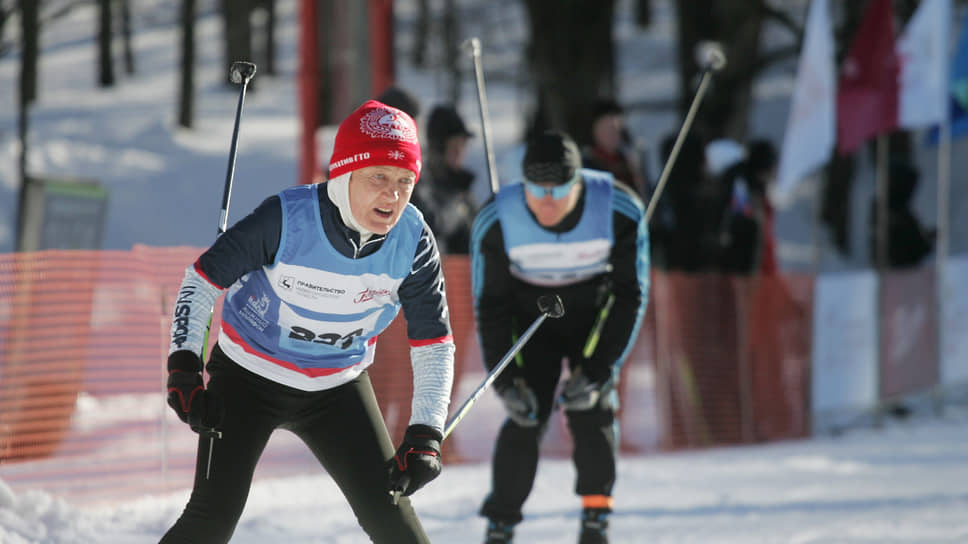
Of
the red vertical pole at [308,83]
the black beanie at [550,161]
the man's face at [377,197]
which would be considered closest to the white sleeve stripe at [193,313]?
the man's face at [377,197]

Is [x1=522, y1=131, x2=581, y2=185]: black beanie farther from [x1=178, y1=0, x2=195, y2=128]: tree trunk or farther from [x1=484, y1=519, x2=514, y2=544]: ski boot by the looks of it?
[x1=178, y1=0, x2=195, y2=128]: tree trunk

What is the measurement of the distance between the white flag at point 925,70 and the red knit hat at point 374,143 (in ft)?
28.4

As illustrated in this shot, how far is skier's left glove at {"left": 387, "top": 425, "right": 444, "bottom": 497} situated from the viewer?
3441 mm

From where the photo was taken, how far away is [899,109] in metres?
11.4

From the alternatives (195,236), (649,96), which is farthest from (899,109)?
(649,96)

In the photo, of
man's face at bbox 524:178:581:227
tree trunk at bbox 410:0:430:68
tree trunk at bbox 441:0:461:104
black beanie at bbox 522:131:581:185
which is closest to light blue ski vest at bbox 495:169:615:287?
man's face at bbox 524:178:581:227

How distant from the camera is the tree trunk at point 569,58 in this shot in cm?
1511

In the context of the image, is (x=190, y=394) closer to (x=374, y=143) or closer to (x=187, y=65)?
(x=374, y=143)

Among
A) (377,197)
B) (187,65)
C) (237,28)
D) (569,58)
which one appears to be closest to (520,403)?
(377,197)

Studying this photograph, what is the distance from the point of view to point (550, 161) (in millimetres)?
4949

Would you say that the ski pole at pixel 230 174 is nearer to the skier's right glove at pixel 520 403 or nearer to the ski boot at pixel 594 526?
the skier's right glove at pixel 520 403

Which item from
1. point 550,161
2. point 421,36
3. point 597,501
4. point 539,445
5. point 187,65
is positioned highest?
point 421,36

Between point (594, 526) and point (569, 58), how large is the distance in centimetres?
1111

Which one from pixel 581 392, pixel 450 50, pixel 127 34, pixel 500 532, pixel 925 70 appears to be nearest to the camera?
pixel 500 532
